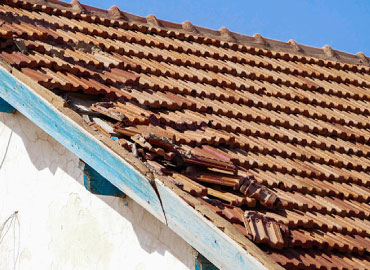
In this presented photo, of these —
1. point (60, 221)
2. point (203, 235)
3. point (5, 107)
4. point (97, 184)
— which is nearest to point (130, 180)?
point (97, 184)

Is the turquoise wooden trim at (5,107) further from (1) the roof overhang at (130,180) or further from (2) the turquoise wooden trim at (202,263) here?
(2) the turquoise wooden trim at (202,263)

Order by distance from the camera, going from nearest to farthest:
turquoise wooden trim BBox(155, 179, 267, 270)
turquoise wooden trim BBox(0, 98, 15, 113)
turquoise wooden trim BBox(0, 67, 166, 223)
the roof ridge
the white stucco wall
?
1. turquoise wooden trim BBox(155, 179, 267, 270)
2. turquoise wooden trim BBox(0, 67, 166, 223)
3. the white stucco wall
4. turquoise wooden trim BBox(0, 98, 15, 113)
5. the roof ridge

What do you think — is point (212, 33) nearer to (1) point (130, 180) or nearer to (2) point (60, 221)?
(2) point (60, 221)

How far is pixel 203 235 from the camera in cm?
411

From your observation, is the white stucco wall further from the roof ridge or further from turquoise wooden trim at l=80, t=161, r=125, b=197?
the roof ridge

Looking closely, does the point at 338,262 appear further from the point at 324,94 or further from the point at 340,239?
the point at 324,94

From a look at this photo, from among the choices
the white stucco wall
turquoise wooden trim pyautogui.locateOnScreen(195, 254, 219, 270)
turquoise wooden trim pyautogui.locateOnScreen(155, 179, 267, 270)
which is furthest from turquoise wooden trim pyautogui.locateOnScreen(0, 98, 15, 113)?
turquoise wooden trim pyautogui.locateOnScreen(195, 254, 219, 270)

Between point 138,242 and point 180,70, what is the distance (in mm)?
2222

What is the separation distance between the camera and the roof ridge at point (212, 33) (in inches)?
283

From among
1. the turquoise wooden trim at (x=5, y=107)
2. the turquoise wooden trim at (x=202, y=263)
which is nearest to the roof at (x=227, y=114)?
the turquoise wooden trim at (x=202, y=263)

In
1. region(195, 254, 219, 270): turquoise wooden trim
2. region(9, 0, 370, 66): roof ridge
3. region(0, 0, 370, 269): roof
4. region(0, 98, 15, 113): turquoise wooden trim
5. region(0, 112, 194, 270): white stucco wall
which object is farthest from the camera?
region(9, 0, 370, 66): roof ridge

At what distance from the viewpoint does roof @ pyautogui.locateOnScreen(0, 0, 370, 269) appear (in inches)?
183

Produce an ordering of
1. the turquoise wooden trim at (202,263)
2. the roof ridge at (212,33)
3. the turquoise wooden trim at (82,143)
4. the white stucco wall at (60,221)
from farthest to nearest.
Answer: the roof ridge at (212,33)
the white stucco wall at (60,221)
the turquoise wooden trim at (82,143)
the turquoise wooden trim at (202,263)

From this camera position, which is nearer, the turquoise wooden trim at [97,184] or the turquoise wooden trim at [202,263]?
the turquoise wooden trim at [202,263]
